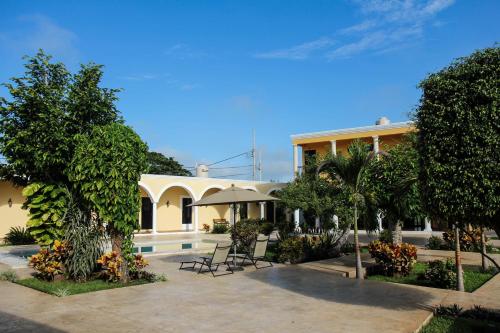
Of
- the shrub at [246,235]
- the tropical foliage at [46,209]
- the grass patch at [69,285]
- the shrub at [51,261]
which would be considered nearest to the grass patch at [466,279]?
the shrub at [246,235]

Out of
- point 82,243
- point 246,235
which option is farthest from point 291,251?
point 82,243

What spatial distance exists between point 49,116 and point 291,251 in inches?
281

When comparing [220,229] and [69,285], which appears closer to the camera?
[69,285]

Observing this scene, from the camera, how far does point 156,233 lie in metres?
25.2

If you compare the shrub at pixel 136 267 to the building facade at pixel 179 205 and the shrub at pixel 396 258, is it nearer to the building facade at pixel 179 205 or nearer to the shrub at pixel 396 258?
the shrub at pixel 396 258

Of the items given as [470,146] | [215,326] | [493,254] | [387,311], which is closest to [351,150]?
[387,311]

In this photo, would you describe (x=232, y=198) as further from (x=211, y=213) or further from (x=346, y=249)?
(x=211, y=213)

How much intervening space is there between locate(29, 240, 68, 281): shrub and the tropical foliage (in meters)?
0.58

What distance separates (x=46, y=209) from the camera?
9.83m

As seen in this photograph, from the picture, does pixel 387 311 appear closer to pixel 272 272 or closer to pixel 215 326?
pixel 215 326

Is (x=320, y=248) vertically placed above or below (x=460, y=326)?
above

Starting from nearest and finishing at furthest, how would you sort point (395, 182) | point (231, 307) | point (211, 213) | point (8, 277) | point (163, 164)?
point (231, 307), point (8, 277), point (395, 182), point (211, 213), point (163, 164)

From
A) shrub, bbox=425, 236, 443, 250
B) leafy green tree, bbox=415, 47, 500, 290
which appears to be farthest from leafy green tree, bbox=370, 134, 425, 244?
leafy green tree, bbox=415, 47, 500, 290

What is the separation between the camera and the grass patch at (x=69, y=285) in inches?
309
